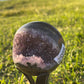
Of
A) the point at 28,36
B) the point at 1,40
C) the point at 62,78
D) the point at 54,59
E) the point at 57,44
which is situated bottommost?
the point at 62,78

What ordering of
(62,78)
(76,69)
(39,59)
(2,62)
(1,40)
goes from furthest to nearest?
(1,40) → (2,62) → (76,69) → (62,78) → (39,59)

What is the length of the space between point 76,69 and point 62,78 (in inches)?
13.9

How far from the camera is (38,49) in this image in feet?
→ 4.68

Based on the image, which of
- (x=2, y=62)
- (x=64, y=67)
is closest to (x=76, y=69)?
(x=64, y=67)

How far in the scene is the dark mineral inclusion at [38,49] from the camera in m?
1.43

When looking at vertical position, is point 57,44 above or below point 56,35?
below

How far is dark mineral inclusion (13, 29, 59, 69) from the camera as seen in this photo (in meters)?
1.43

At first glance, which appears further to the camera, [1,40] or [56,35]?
[1,40]

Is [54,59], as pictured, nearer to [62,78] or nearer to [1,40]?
[62,78]

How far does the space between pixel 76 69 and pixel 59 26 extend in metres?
2.83

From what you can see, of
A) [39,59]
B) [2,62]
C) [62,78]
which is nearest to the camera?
[39,59]

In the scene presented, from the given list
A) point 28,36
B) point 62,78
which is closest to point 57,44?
point 28,36

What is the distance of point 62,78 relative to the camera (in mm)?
2365

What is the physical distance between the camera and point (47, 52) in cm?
143
